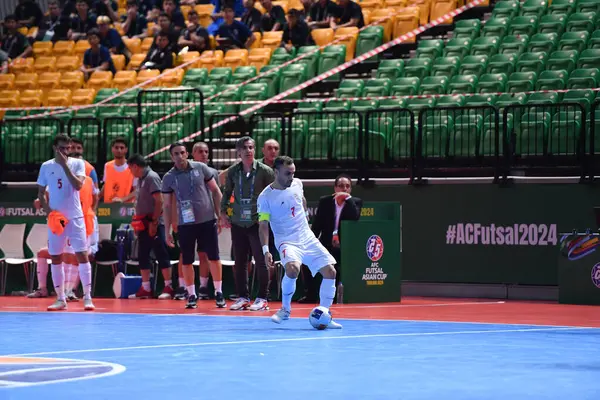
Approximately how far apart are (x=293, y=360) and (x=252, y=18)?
60.7ft

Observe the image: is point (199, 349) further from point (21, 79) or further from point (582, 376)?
point (21, 79)

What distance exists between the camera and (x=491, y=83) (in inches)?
791

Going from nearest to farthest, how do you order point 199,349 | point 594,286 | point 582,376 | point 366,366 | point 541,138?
point 582,376, point 366,366, point 199,349, point 594,286, point 541,138

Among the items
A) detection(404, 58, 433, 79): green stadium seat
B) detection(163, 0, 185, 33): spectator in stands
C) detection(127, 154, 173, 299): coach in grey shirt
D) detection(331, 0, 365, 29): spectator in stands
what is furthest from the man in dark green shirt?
detection(163, 0, 185, 33): spectator in stands

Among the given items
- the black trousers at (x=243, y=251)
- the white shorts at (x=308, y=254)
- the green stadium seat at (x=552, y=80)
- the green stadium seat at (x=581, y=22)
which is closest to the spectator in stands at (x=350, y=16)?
the green stadium seat at (x=581, y=22)

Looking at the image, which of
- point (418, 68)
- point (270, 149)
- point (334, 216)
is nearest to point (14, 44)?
point (418, 68)

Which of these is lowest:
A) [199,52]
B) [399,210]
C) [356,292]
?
[356,292]

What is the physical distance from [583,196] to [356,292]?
12.4 ft

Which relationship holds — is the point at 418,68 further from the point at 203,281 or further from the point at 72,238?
the point at 72,238

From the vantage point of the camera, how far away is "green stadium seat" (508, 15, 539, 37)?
2195cm

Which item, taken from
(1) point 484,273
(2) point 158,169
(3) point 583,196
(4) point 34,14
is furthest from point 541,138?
(4) point 34,14

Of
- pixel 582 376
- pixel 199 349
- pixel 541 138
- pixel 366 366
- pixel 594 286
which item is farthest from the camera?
pixel 541 138

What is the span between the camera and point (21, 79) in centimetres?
2798

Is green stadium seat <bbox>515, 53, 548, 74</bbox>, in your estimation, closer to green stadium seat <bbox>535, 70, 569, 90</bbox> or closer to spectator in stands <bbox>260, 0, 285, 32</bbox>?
green stadium seat <bbox>535, 70, 569, 90</bbox>
